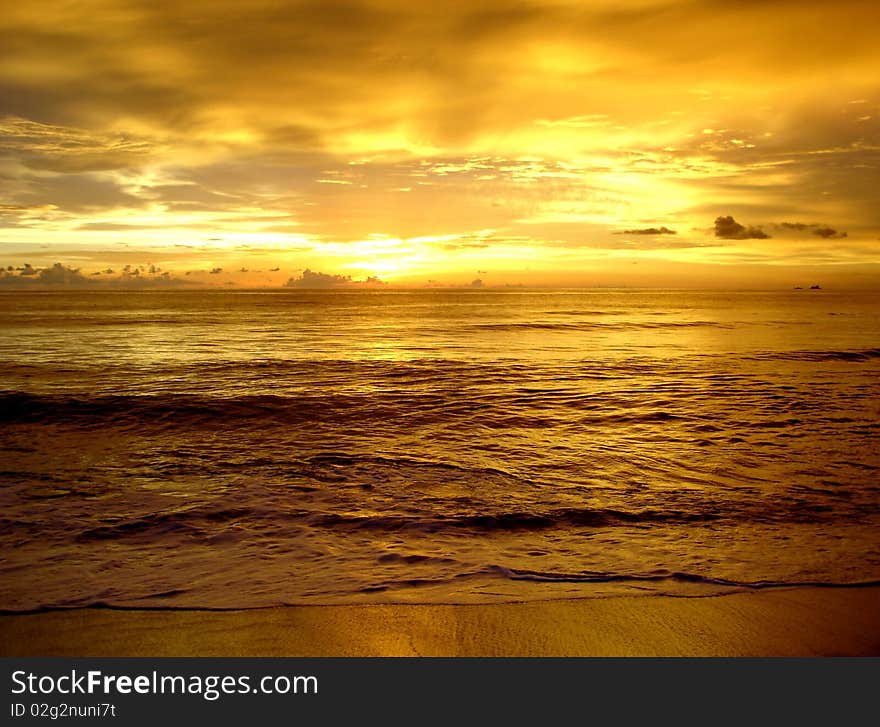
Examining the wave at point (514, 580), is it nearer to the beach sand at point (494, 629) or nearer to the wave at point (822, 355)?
the beach sand at point (494, 629)

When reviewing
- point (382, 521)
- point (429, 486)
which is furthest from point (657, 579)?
point (429, 486)

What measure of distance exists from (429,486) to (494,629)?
4191mm

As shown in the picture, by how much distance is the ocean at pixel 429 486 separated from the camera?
5832 mm

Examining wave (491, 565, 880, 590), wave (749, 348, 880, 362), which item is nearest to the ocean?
wave (491, 565, 880, 590)

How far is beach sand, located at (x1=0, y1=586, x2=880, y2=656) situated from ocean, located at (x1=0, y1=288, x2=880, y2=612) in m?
0.23

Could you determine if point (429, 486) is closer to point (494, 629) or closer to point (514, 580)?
point (514, 580)

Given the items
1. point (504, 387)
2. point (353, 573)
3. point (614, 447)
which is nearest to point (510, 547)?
point (353, 573)

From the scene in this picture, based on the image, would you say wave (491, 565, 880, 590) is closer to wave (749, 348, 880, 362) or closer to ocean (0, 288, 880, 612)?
ocean (0, 288, 880, 612)

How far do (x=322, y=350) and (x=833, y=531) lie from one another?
87.8ft

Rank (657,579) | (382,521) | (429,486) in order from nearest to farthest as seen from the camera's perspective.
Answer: (657,579)
(382,521)
(429,486)

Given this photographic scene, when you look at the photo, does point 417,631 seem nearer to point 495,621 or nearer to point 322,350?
point 495,621

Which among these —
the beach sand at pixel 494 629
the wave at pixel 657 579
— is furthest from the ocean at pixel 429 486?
the beach sand at pixel 494 629

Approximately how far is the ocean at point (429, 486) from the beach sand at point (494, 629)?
0.76ft

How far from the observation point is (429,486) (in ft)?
29.4
